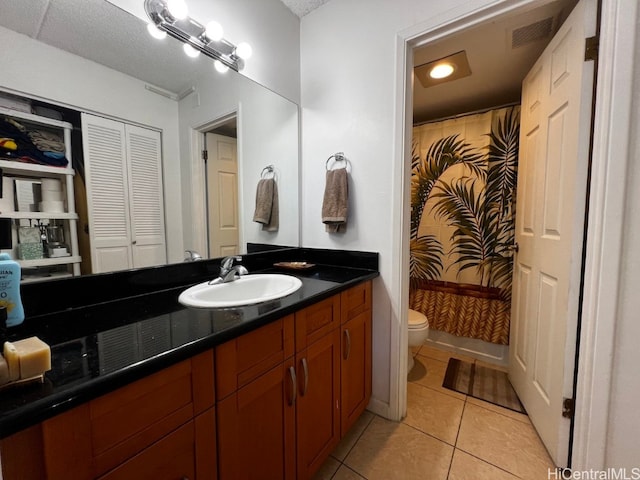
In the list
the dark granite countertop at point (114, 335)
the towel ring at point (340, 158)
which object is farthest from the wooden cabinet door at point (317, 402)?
the towel ring at point (340, 158)

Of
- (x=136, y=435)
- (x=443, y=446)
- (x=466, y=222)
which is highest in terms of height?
(x=466, y=222)

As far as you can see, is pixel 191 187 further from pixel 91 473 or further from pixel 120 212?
pixel 91 473

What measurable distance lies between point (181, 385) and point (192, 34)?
1.36m

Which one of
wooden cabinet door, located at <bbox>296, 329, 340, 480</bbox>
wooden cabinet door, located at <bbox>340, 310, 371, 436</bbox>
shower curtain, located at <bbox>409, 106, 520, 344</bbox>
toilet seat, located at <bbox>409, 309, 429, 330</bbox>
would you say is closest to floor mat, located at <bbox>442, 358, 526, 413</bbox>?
shower curtain, located at <bbox>409, 106, 520, 344</bbox>

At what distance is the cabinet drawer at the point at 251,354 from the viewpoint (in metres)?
0.72

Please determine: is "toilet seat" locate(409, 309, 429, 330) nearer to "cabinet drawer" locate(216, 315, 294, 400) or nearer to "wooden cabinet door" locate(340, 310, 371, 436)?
"wooden cabinet door" locate(340, 310, 371, 436)

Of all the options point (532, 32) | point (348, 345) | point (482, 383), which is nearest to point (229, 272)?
point (348, 345)

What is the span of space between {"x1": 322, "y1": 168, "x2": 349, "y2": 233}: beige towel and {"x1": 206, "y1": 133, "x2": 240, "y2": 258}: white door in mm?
502

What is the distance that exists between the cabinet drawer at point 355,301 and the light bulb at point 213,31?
4.24 feet

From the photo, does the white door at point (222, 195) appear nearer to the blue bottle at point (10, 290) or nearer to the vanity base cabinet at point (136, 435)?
the blue bottle at point (10, 290)

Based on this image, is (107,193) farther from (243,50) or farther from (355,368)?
(355,368)

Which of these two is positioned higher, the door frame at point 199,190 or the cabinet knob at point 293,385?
the door frame at point 199,190

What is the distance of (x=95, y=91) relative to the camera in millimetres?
944

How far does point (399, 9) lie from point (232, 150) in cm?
108
